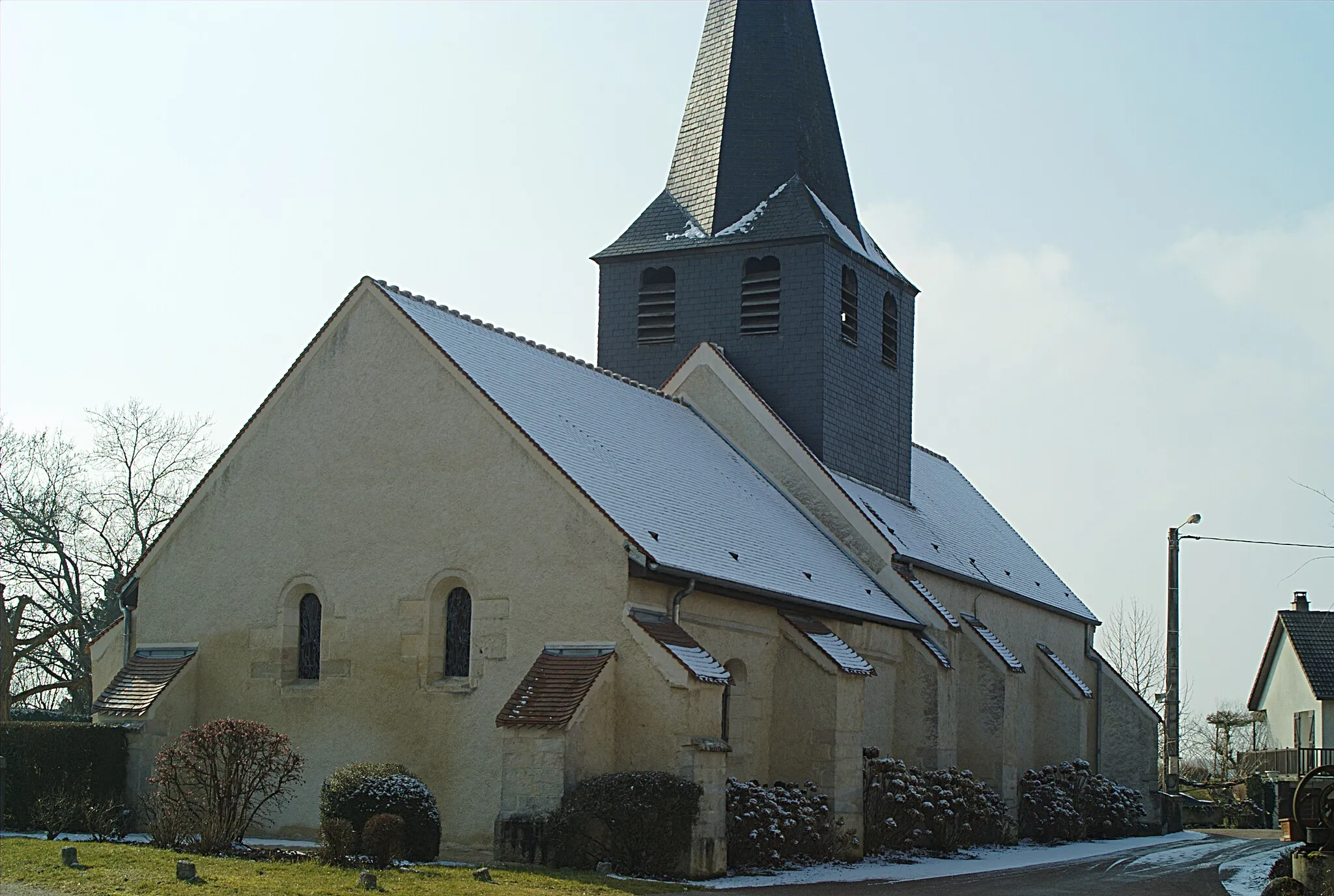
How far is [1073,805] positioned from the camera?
2892 centimetres

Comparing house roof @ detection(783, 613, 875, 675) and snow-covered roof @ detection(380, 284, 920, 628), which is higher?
snow-covered roof @ detection(380, 284, 920, 628)

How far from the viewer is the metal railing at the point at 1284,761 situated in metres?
42.8

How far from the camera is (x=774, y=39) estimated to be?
31.2 meters

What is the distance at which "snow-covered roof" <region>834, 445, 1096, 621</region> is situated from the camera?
94.8 ft

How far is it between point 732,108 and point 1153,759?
60.9 ft

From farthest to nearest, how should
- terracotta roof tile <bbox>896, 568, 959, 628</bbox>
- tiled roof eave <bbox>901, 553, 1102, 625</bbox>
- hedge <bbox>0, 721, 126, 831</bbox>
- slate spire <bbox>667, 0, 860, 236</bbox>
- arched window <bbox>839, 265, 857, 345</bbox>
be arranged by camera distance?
slate spire <bbox>667, 0, 860, 236</bbox>
arched window <bbox>839, 265, 857, 345</bbox>
tiled roof eave <bbox>901, 553, 1102, 625</bbox>
terracotta roof tile <bbox>896, 568, 959, 628</bbox>
hedge <bbox>0, 721, 126, 831</bbox>

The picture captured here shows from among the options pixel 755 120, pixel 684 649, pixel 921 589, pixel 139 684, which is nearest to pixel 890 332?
pixel 755 120

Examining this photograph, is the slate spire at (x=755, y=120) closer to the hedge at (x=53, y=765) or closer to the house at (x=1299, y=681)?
the hedge at (x=53, y=765)

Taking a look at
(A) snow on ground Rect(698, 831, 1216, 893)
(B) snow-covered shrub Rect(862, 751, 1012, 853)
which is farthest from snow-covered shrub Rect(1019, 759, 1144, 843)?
(B) snow-covered shrub Rect(862, 751, 1012, 853)

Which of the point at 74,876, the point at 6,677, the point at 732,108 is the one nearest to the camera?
the point at 74,876

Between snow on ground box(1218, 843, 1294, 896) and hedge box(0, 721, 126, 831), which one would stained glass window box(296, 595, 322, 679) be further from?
snow on ground box(1218, 843, 1294, 896)

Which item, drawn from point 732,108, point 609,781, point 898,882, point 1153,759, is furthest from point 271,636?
point 1153,759

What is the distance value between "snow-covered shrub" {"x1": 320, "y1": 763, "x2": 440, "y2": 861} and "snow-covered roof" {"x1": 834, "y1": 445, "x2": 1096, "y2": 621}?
12.0m

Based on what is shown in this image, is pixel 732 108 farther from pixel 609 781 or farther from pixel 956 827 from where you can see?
pixel 609 781
